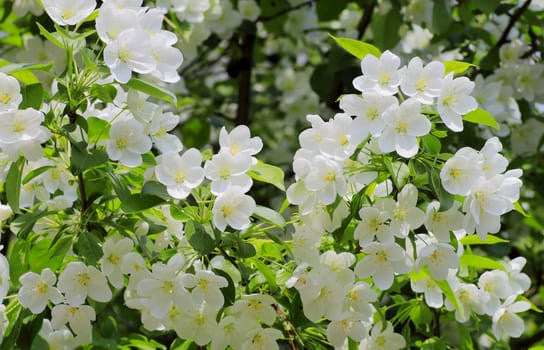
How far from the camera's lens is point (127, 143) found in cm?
157

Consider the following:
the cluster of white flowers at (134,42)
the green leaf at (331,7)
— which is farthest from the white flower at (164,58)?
the green leaf at (331,7)

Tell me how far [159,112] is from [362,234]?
45cm

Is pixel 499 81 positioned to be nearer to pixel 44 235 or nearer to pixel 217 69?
pixel 44 235

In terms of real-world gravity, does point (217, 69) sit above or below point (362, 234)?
below

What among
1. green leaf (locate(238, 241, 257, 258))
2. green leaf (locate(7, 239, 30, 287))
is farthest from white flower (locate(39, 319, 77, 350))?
green leaf (locate(238, 241, 257, 258))

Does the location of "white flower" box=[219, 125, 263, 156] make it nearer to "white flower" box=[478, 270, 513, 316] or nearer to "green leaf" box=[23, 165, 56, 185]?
"green leaf" box=[23, 165, 56, 185]

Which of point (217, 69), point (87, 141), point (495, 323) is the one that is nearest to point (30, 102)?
point (87, 141)

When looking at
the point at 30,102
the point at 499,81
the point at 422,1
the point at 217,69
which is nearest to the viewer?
the point at 30,102

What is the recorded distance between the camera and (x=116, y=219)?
5.55 ft

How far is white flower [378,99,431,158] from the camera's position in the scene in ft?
4.83

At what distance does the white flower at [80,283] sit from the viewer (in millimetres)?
1576

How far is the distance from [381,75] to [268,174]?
0.28 metres

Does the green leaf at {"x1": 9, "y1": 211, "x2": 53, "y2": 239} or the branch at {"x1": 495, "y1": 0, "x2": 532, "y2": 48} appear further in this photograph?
the branch at {"x1": 495, "y1": 0, "x2": 532, "y2": 48}

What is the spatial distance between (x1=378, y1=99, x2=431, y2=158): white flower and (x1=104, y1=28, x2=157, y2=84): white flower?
430 millimetres
